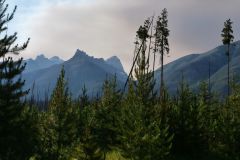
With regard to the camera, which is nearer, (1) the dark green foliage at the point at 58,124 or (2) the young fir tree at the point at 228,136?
(1) the dark green foliage at the point at 58,124

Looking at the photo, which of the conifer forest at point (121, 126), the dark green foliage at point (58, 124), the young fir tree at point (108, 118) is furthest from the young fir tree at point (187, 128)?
the dark green foliage at point (58, 124)

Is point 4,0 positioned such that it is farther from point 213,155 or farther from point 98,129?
point 213,155

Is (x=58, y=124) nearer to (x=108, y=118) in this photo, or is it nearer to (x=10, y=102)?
(x=10, y=102)

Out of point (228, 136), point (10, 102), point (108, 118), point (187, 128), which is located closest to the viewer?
point (10, 102)

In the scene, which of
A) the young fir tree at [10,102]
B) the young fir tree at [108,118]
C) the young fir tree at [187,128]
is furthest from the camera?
the young fir tree at [108,118]

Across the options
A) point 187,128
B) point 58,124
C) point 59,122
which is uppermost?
point 59,122

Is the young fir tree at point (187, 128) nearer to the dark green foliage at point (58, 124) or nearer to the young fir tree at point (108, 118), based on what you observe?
the young fir tree at point (108, 118)

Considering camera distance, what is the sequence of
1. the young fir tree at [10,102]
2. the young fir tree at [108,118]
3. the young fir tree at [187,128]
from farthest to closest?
the young fir tree at [108,118]
the young fir tree at [187,128]
the young fir tree at [10,102]

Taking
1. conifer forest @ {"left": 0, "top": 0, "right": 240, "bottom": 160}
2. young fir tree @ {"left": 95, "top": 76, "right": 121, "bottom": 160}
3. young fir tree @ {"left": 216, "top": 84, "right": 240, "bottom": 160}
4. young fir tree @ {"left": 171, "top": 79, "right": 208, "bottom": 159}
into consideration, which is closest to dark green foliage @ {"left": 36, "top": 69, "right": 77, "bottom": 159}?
conifer forest @ {"left": 0, "top": 0, "right": 240, "bottom": 160}

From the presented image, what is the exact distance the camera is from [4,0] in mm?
24828

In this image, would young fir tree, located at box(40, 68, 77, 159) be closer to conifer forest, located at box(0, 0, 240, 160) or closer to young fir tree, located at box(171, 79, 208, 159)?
conifer forest, located at box(0, 0, 240, 160)

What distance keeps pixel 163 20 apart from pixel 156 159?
3927cm

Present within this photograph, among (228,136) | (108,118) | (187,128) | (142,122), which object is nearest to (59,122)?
(142,122)

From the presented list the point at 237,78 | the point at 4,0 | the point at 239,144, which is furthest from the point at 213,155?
the point at 4,0
